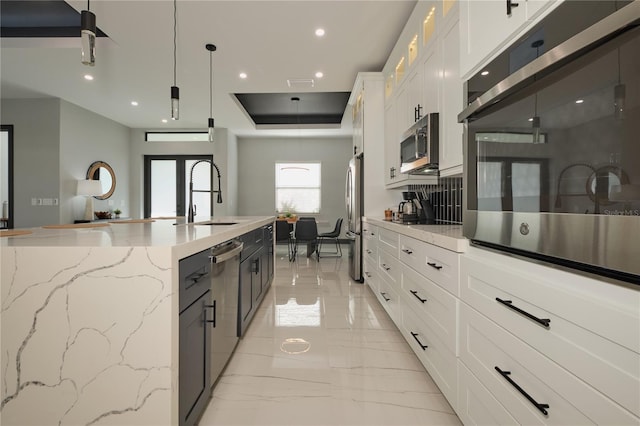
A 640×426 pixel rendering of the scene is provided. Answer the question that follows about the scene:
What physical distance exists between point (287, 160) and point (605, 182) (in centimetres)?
848

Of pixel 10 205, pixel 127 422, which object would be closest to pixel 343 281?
pixel 127 422

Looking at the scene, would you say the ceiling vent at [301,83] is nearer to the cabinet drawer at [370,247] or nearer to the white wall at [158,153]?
the cabinet drawer at [370,247]

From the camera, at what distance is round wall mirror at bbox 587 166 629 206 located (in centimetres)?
70

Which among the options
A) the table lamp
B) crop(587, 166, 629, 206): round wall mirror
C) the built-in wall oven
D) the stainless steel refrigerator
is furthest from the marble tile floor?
the table lamp

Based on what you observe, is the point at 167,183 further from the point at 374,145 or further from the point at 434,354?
the point at 434,354

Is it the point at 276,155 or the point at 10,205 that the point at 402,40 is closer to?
the point at 276,155

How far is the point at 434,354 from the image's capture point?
1.75 m

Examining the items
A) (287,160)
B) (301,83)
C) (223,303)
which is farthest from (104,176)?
(223,303)

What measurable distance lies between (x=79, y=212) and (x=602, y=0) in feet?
24.8

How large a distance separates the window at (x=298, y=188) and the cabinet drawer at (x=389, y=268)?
5.93 metres

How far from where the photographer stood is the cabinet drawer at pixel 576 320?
0.68 metres

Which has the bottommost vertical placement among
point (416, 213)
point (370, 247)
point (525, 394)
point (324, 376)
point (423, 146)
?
point (324, 376)

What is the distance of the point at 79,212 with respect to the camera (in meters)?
6.30

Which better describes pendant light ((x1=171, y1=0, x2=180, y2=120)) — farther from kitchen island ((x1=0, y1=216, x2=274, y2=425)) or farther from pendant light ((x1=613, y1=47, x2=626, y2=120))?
pendant light ((x1=613, y1=47, x2=626, y2=120))
